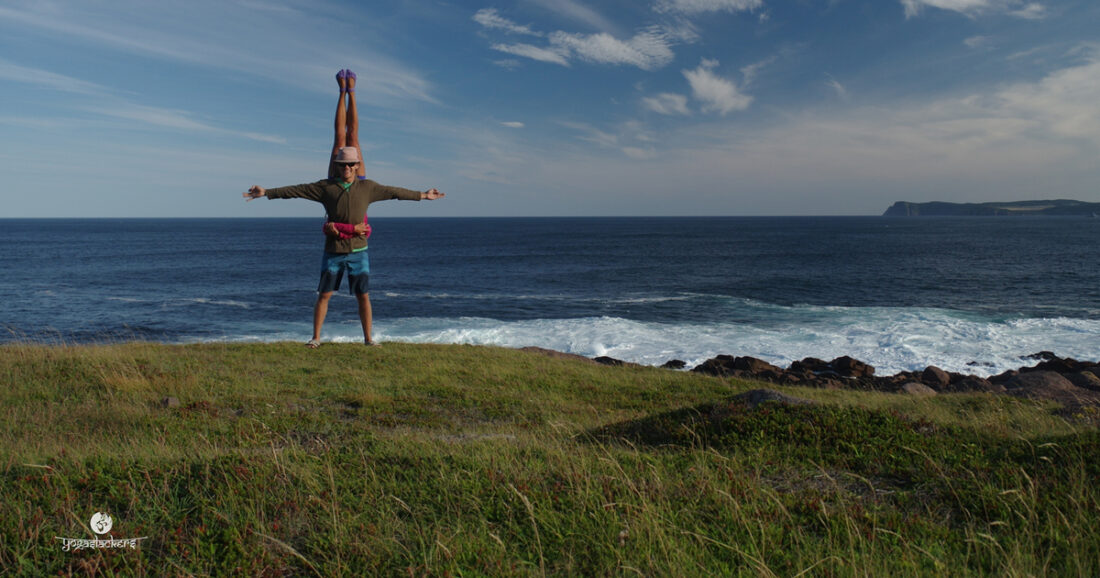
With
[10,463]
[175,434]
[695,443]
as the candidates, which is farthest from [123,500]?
[695,443]

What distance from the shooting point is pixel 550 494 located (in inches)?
161

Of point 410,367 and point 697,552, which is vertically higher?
point 697,552

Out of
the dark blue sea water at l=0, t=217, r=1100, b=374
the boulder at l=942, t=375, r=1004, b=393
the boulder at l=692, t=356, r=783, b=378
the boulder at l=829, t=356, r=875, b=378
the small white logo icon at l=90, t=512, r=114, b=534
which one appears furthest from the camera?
the dark blue sea water at l=0, t=217, r=1100, b=374

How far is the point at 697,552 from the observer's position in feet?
11.2

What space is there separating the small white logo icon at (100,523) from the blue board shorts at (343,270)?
7.69 meters

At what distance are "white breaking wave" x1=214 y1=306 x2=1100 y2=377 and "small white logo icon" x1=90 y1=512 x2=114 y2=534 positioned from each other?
19456 mm

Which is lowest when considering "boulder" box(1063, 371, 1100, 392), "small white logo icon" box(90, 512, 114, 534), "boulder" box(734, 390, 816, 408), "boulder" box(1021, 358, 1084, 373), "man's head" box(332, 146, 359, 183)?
"boulder" box(1021, 358, 1084, 373)

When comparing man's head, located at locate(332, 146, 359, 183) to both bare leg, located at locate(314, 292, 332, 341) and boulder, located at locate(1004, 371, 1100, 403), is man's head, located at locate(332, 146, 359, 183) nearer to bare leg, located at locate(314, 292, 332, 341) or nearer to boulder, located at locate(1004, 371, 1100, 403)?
bare leg, located at locate(314, 292, 332, 341)

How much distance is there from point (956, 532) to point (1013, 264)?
67.7m

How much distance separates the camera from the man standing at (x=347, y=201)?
10.2m

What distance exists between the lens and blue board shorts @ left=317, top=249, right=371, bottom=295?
36.3 ft

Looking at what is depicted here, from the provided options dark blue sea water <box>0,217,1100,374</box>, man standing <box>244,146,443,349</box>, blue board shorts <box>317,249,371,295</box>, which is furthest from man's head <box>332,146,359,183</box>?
dark blue sea water <box>0,217,1100,374</box>

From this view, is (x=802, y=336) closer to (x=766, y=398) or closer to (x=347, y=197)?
(x=766, y=398)

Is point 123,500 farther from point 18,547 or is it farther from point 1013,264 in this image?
point 1013,264
